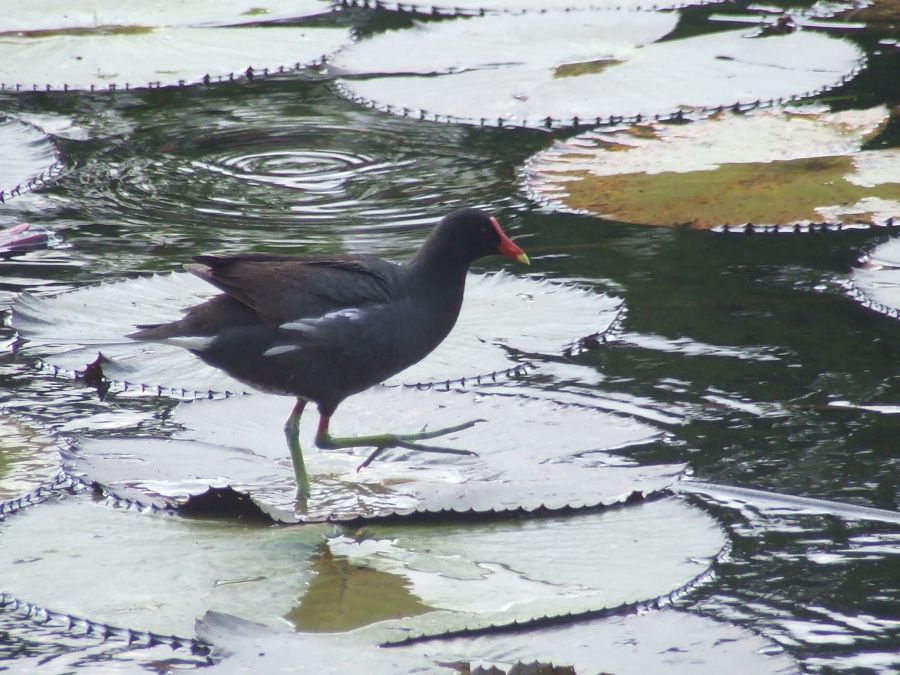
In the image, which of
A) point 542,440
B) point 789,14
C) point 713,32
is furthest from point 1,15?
point 542,440

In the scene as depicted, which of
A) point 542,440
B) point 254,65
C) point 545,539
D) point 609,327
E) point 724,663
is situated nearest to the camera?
point 724,663

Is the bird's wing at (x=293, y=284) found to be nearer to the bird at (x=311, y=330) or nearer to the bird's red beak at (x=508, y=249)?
the bird at (x=311, y=330)

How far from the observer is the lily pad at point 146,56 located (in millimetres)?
6141

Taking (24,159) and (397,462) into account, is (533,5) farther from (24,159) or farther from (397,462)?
(397,462)

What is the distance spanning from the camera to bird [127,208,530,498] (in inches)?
121

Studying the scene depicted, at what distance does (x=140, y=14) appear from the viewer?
6.93 m

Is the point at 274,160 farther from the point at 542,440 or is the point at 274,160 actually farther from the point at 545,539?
the point at 545,539

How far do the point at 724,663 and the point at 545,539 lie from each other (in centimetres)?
56

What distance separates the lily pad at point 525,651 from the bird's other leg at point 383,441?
2.45 feet

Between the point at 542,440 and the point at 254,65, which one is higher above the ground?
the point at 254,65

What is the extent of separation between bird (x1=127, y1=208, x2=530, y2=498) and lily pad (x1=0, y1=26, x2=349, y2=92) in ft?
10.4

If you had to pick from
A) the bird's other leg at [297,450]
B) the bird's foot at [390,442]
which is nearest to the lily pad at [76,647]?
the bird's other leg at [297,450]

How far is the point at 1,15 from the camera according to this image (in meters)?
6.79

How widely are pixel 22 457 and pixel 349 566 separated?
97 cm
